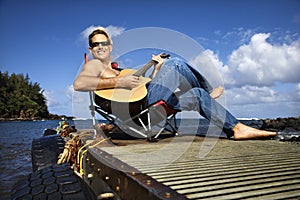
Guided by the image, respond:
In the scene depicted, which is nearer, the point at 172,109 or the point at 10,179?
the point at 172,109

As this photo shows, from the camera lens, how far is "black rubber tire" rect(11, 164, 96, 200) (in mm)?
1510

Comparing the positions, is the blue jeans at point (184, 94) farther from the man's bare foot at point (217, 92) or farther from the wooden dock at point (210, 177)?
the wooden dock at point (210, 177)

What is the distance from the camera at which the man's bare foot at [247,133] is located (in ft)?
10.7

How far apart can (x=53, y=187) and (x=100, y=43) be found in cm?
255

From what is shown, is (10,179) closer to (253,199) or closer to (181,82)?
(181,82)

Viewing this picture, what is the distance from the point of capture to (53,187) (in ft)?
5.22

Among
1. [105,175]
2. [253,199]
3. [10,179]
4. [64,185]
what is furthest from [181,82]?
[10,179]

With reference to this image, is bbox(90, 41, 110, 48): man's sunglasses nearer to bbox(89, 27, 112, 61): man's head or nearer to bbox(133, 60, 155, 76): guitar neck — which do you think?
bbox(89, 27, 112, 61): man's head

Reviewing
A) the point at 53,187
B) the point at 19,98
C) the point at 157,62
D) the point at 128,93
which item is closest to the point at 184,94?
the point at 157,62

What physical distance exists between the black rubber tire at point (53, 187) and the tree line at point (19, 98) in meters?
96.2

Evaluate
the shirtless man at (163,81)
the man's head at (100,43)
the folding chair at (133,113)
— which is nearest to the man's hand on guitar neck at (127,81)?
the shirtless man at (163,81)

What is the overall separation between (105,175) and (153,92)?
1.91 meters

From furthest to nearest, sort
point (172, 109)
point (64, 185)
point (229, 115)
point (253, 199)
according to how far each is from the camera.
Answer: point (172, 109) < point (229, 115) < point (64, 185) < point (253, 199)

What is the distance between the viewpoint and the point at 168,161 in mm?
1843
